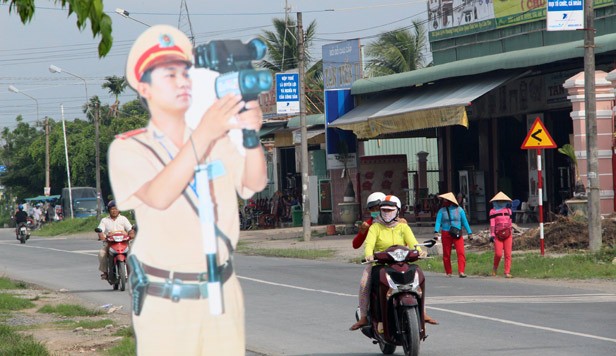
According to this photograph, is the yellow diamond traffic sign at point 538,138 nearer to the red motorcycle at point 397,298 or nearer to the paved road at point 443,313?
the paved road at point 443,313

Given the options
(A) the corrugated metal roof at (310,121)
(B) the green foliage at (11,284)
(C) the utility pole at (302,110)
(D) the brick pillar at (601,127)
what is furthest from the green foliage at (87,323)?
(A) the corrugated metal roof at (310,121)

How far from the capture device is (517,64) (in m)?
29.8

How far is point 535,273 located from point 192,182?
16.7m

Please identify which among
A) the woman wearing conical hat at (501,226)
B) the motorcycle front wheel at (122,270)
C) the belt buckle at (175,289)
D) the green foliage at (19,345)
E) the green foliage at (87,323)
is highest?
the belt buckle at (175,289)

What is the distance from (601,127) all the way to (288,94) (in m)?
11.7

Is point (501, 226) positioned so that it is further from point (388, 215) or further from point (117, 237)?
point (388, 215)

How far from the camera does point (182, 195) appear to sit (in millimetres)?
5156

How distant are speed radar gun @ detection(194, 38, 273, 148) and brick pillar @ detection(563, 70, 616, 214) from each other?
75.2ft

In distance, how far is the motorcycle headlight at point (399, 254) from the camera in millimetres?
11406

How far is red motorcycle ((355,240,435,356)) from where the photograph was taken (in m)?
11.2

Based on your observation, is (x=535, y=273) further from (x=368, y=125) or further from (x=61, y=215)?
(x=61, y=215)

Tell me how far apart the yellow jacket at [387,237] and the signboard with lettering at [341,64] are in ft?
94.9

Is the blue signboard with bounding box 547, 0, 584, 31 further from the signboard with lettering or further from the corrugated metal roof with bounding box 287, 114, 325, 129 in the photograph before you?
the corrugated metal roof with bounding box 287, 114, 325, 129

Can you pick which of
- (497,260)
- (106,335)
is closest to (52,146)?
(497,260)
